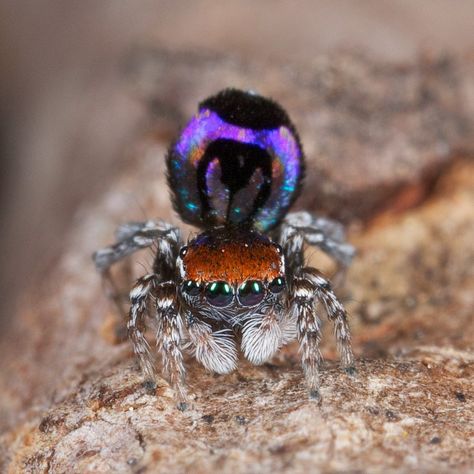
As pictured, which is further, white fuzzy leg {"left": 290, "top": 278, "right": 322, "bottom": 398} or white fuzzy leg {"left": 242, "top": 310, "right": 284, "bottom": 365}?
white fuzzy leg {"left": 242, "top": 310, "right": 284, "bottom": 365}

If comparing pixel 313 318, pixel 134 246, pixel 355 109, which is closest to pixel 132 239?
pixel 134 246

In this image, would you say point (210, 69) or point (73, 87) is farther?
point (73, 87)

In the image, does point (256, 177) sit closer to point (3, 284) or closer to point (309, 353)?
point (309, 353)

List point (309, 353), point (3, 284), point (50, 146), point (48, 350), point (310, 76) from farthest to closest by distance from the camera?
1. point (50, 146)
2. point (3, 284)
3. point (310, 76)
4. point (48, 350)
5. point (309, 353)

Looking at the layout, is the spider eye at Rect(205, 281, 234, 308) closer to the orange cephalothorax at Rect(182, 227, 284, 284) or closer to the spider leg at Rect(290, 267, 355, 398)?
the orange cephalothorax at Rect(182, 227, 284, 284)

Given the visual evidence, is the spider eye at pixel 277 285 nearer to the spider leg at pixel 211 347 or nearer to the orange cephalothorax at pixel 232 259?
the orange cephalothorax at pixel 232 259

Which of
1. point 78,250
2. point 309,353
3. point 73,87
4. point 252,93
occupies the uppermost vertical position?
point 73,87

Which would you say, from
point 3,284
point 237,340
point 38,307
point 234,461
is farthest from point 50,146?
point 234,461

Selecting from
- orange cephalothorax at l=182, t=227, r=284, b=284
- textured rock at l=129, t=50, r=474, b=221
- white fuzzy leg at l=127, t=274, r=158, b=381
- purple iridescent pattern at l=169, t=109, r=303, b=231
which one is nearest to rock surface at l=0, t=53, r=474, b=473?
textured rock at l=129, t=50, r=474, b=221
